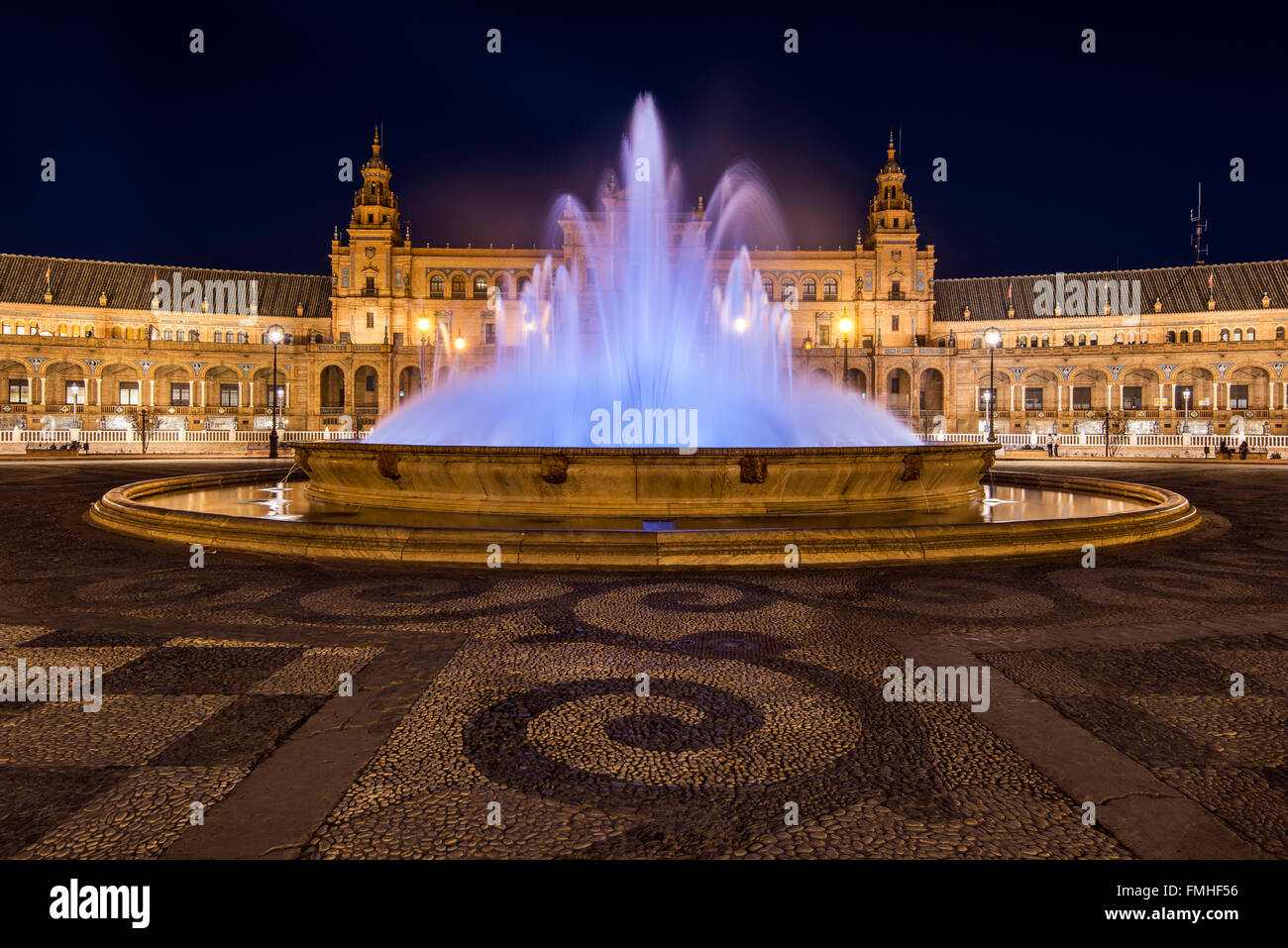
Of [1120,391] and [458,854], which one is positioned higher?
[1120,391]

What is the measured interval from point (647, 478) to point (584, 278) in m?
68.1

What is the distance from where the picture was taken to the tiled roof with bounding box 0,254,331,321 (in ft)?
243

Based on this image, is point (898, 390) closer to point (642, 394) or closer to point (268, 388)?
point (268, 388)

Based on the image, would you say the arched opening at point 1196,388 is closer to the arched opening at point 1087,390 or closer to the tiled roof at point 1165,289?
the arched opening at point 1087,390

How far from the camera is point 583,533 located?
814 centimetres

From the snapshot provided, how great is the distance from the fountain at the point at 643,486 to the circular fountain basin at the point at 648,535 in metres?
0.03

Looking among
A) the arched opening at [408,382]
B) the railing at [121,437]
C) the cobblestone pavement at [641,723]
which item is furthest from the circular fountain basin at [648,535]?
the arched opening at [408,382]

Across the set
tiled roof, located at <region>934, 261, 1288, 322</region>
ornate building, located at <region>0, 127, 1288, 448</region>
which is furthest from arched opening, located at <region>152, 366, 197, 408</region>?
tiled roof, located at <region>934, 261, 1288, 322</region>

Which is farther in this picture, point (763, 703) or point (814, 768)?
point (763, 703)

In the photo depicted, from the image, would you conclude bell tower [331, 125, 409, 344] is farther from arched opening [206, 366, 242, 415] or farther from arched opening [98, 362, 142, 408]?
arched opening [98, 362, 142, 408]
